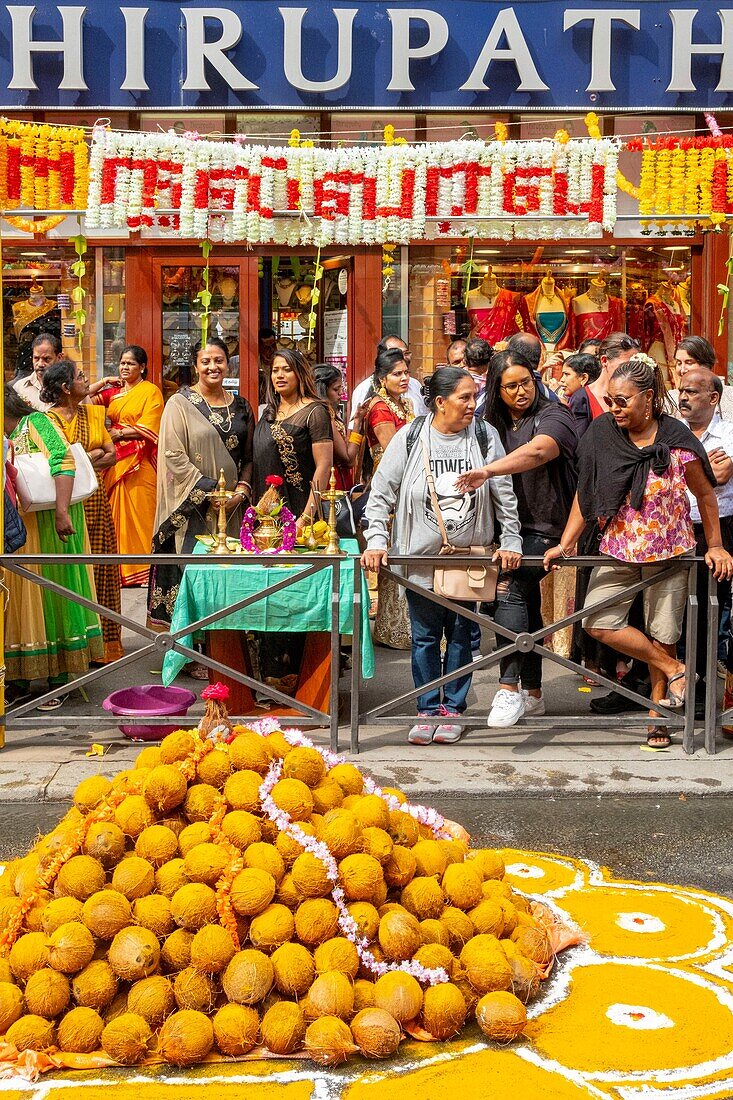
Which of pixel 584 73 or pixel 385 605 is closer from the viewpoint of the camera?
pixel 385 605

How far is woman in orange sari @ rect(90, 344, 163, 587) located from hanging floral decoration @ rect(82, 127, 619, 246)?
1.27 meters

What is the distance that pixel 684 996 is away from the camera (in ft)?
13.4

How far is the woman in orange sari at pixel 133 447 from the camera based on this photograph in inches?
411

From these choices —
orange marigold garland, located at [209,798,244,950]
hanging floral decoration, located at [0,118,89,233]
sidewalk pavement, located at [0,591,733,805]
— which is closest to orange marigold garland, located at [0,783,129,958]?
orange marigold garland, located at [209,798,244,950]

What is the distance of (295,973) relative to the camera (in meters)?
3.73

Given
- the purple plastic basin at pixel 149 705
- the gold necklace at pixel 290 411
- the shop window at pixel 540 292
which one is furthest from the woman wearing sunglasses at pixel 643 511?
the shop window at pixel 540 292

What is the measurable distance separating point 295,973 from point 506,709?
339 centimetres

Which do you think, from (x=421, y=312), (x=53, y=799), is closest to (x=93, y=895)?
(x=53, y=799)

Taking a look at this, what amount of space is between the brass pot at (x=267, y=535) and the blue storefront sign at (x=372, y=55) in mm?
6474

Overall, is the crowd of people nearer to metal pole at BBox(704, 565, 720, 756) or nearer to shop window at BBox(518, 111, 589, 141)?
metal pole at BBox(704, 565, 720, 756)

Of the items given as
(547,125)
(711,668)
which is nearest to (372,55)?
(547,125)

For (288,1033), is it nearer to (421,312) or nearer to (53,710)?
(53,710)

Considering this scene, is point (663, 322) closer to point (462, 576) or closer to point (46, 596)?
point (462, 576)

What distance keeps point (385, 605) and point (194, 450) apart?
1.90 m
